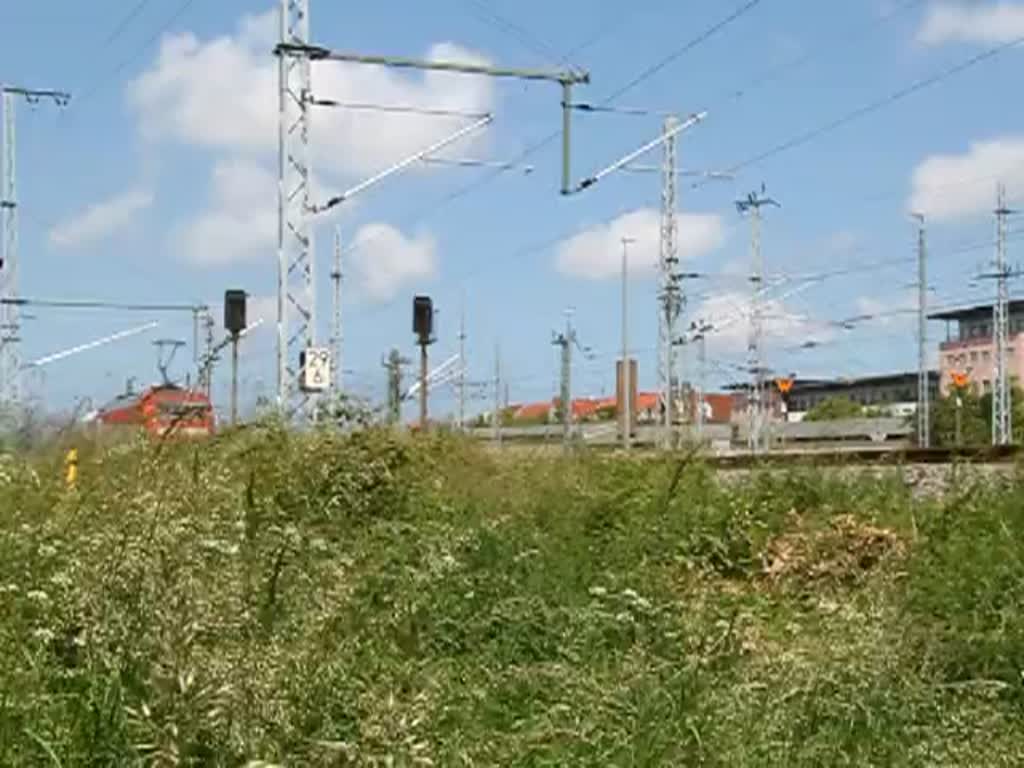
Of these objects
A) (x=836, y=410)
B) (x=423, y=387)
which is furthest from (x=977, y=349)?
(x=423, y=387)

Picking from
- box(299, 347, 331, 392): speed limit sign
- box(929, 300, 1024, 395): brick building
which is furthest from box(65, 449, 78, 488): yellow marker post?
box(929, 300, 1024, 395): brick building

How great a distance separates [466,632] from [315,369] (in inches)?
572

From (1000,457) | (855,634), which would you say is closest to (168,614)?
(855,634)

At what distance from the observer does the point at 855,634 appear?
8.21m

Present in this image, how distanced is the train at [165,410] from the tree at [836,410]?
273 ft

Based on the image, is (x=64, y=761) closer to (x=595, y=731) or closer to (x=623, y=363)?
(x=595, y=731)

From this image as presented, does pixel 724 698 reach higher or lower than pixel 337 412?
lower

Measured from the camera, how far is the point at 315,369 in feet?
76.5

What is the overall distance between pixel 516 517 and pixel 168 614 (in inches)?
311

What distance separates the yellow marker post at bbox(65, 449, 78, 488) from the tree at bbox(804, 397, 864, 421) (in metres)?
82.7

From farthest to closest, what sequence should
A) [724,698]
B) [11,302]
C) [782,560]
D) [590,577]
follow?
[11,302] < [782,560] < [590,577] < [724,698]

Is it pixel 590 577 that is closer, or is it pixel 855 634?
pixel 855 634

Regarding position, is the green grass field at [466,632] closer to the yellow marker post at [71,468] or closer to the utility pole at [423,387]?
the yellow marker post at [71,468]

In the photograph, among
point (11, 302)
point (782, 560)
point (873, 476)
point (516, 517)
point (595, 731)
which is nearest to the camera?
point (595, 731)
